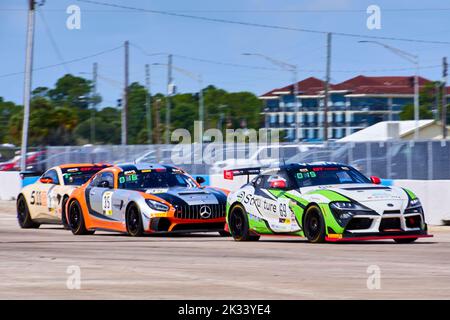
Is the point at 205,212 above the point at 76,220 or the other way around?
above

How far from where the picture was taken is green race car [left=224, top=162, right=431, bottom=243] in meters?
16.4

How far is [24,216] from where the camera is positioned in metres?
24.5

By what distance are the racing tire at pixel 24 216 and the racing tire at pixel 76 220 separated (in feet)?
8.47

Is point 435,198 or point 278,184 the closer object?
point 278,184

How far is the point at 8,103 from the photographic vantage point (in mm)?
155000

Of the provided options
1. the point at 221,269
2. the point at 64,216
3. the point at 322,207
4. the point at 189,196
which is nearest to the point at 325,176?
the point at 322,207

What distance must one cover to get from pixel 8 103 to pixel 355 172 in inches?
5545

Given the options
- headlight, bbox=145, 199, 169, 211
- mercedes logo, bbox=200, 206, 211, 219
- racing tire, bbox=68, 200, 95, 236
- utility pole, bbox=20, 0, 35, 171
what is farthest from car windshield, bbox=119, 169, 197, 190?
utility pole, bbox=20, 0, 35, 171

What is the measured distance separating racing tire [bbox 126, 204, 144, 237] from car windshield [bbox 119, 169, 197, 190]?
0.61 m

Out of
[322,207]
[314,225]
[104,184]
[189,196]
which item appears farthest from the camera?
[104,184]

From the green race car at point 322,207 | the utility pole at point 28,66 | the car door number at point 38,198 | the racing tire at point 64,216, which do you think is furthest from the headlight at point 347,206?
the utility pole at point 28,66

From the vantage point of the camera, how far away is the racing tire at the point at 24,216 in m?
24.3

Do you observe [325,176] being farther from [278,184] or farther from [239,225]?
[239,225]

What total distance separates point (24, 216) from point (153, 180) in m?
4.99
